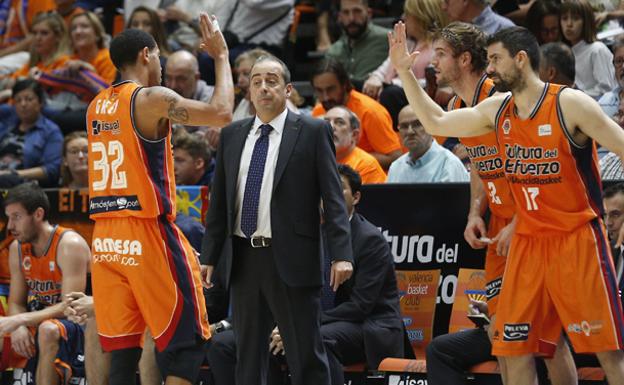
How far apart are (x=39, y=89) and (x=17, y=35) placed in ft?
9.38

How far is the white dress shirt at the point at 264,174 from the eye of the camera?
6.40 m

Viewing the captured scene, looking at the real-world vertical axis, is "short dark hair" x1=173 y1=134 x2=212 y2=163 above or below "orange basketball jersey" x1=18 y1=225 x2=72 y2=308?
above

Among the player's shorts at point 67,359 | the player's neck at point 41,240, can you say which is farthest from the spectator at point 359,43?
the player's shorts at point 67,359

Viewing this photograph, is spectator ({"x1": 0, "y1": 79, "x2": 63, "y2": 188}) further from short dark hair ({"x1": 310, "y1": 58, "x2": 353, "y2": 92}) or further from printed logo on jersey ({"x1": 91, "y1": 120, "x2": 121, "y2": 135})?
printed logo on jersey ({"x1": 91, "y1": 120, "x2": 121, "y2": 135})

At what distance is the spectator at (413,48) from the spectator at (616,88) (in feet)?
5.83

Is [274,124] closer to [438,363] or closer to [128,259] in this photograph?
[128,259]

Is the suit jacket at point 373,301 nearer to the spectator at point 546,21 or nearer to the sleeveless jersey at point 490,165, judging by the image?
the sleeveless jersey at point 490,165

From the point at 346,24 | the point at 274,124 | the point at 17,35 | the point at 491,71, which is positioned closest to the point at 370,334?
the point at 274,124

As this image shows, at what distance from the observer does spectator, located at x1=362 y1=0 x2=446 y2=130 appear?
1016 centimetres

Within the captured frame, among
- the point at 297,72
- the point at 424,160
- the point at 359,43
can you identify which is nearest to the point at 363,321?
the point at 424,160

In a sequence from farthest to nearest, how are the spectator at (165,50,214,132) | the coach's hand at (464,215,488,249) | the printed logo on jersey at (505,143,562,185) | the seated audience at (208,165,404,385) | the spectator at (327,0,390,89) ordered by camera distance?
1. the spectator at (327,0,390,89)
2. the spectator at (165,50,214,132)
3. the seated audience at (208,165,404,385)
4. the coach's hand at (464,215,488,249)
5. the printed logo on jersey at (505,143,562,185)

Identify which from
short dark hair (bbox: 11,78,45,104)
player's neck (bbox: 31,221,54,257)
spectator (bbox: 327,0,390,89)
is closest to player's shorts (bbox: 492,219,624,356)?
player's neck (bbox: 31,221,54,257)

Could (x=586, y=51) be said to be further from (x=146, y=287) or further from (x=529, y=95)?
(x=146, y=287)

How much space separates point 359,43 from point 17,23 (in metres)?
4.96
